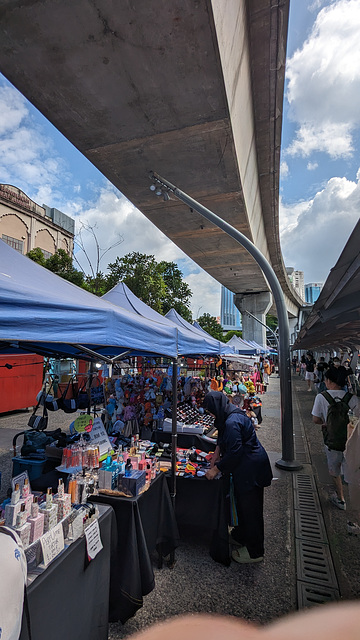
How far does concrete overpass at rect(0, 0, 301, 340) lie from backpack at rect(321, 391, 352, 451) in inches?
228

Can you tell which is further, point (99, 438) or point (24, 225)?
point (24, 225)

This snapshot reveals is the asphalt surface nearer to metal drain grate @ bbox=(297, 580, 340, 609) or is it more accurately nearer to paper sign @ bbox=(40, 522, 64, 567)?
metal drain grate @ bbox=(297, 580, 340, 609)

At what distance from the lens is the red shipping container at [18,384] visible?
10859 mm

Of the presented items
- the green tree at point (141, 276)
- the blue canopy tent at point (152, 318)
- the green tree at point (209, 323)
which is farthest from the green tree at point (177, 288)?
the blue canopy tent at point (152, 318)

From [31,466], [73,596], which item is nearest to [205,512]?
[73,596]

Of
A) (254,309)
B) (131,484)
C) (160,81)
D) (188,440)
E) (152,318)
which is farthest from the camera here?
(254,309)

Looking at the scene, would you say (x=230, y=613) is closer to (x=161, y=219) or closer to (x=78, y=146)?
(x=78, y=146)

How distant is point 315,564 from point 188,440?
246 cm

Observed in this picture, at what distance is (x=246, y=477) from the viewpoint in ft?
11.3

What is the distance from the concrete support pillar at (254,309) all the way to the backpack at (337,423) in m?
22.8

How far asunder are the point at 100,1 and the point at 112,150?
3.42m

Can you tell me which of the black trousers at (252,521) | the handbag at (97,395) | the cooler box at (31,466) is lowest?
the black trousers at (252,521)

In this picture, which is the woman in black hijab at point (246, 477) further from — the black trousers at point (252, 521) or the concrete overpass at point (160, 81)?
the concrete overpass at point (160, 81)

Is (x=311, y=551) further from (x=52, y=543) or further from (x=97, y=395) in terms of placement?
(x=97, y=395)
